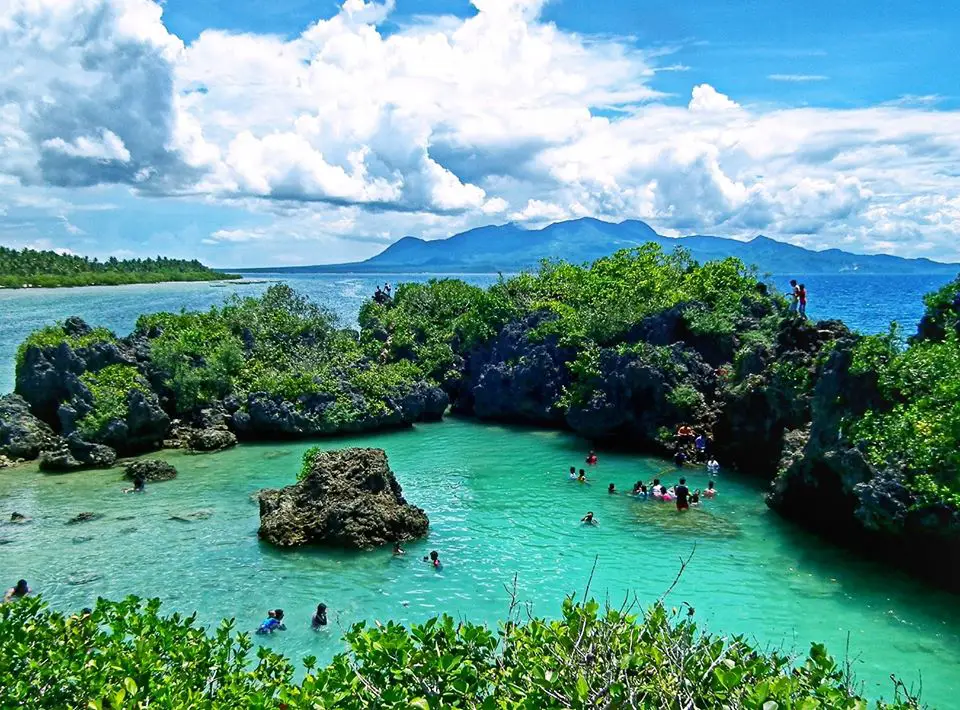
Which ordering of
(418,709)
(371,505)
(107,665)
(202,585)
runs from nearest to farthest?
(418,709), (107,665), (202,585), (371,505)

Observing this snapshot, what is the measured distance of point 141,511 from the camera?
22578 mm

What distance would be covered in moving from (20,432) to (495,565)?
21.7m

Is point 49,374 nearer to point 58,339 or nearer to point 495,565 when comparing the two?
point 58,339

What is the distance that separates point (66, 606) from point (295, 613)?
513 cm

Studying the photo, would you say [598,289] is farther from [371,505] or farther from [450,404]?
[371,505]

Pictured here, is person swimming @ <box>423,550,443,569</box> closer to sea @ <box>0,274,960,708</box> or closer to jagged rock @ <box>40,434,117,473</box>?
sea @ <box>0,274,960,708</box>

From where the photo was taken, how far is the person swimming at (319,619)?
50.1 feet

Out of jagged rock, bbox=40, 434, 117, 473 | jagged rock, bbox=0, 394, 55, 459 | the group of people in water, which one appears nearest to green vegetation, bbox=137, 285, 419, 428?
jagged rock, bbox=40, 434, 117, 473

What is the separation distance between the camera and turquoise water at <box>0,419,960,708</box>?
15.3 m

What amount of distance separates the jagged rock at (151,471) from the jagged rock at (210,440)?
3.73 m

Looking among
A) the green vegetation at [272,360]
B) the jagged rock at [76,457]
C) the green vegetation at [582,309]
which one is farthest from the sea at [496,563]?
the green vegetation at [582,309]

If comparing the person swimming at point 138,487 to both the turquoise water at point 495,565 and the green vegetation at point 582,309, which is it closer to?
the turquoise water at point 495,565

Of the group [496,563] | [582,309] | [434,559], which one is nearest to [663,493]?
[496,563]

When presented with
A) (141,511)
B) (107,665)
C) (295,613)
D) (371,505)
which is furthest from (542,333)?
(107,665)
